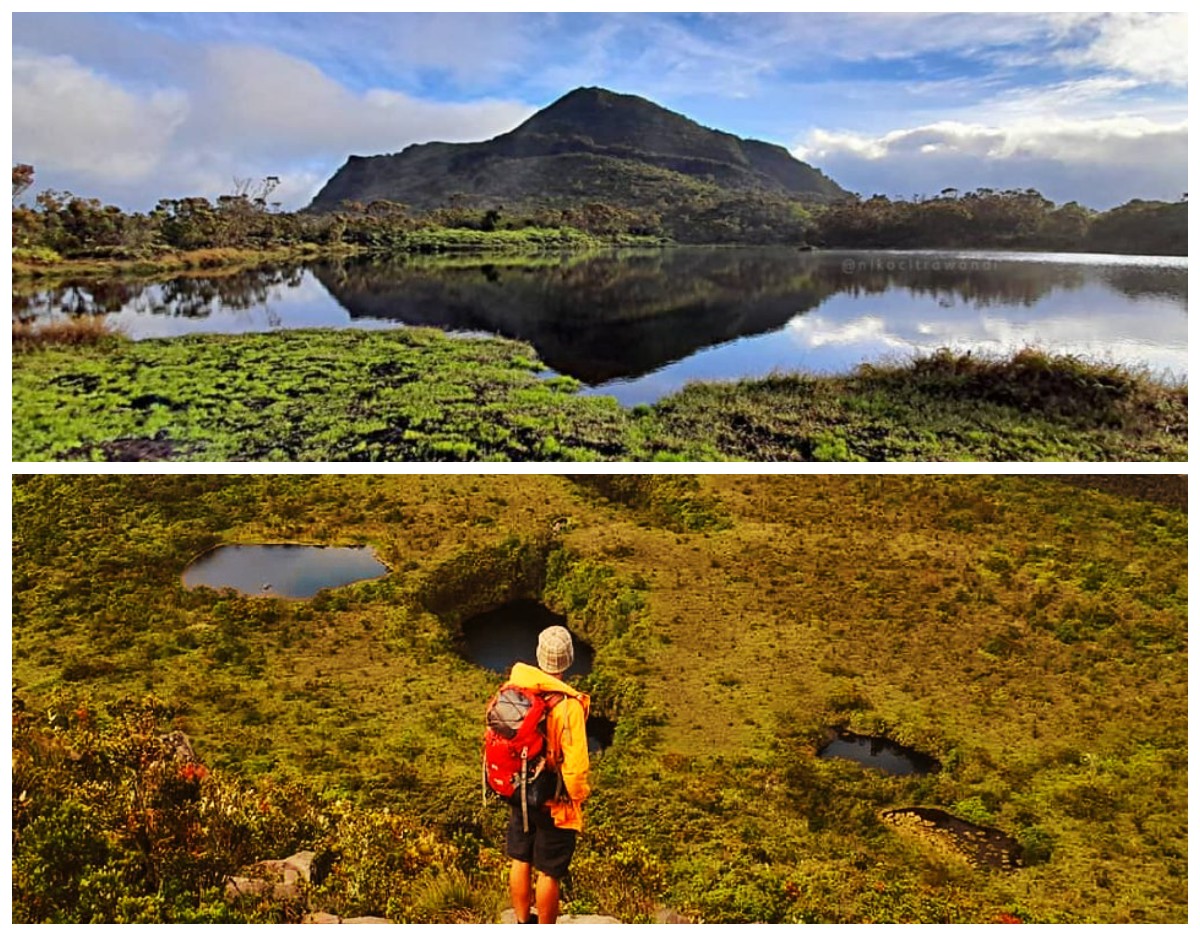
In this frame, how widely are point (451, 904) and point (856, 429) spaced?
4.76 m

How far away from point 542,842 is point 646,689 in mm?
2562

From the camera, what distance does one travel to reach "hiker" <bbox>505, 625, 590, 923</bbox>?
333 cm

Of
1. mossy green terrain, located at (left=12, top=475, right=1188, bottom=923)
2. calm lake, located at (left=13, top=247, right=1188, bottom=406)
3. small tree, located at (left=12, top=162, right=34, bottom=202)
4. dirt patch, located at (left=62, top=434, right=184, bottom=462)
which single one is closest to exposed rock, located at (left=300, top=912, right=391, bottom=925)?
mossy green terrain, located at (left=12, top=475, right=1188, bottom=923)

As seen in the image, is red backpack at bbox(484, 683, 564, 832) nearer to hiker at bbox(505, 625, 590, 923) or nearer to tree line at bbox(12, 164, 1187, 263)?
hiker at bbox(505, 625, 590, 923)

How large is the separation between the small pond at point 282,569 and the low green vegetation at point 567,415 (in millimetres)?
1142

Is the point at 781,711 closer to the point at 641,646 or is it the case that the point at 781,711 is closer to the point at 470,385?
the point at 641,646

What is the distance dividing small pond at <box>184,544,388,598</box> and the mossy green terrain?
0.15 meters

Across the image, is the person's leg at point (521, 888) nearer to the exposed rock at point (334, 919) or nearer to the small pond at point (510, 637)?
the exposed rock at point (334, 919)

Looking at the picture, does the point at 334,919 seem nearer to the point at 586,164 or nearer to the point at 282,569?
the point at 282,569

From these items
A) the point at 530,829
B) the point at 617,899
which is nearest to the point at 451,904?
the point at 617,899

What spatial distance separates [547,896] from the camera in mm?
3832

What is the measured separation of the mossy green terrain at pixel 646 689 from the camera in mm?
4562

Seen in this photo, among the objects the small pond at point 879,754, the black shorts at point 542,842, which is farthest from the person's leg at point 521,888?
the small pond at point 879,754

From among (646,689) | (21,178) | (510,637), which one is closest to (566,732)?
(646,689)
